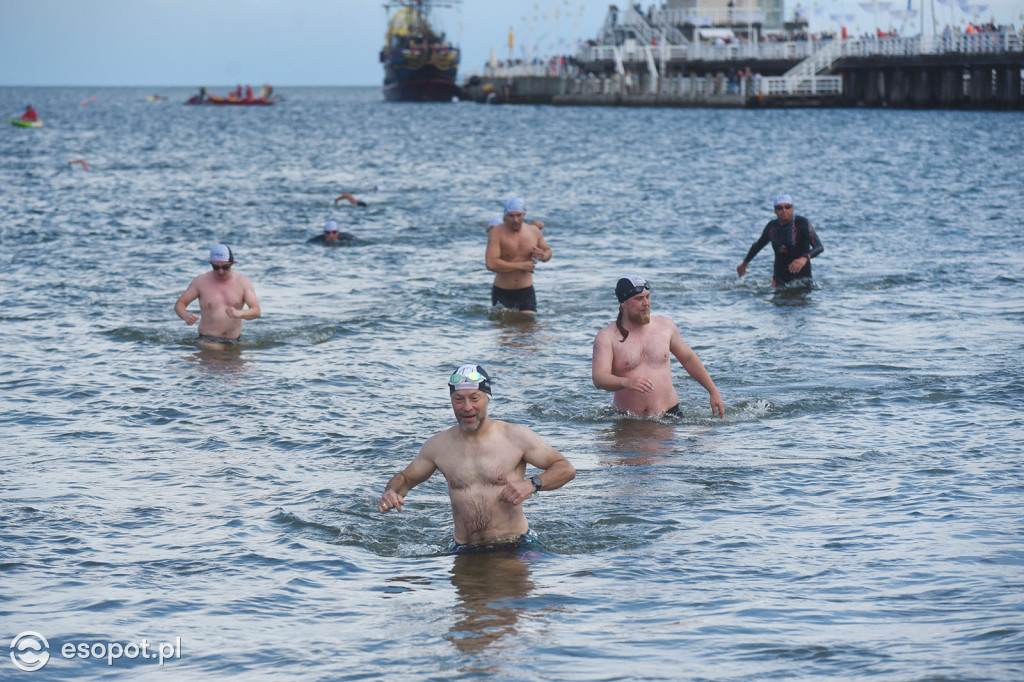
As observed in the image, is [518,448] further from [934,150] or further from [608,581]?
[934,150]

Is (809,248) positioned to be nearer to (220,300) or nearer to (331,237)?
(220,300)

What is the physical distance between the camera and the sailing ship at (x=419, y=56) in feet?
484

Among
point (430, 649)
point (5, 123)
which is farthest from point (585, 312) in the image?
point (5, 123)

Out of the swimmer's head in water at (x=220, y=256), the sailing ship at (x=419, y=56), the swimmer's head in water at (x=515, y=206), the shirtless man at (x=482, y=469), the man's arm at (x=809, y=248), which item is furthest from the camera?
the sailing ship at (x=419, y=56)

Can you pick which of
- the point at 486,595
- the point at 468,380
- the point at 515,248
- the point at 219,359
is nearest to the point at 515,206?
the point at 515,248

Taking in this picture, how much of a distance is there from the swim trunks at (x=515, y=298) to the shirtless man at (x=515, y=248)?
0.34ft

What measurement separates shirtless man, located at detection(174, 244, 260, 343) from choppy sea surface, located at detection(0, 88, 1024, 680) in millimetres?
396

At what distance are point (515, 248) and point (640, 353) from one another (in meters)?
5.46

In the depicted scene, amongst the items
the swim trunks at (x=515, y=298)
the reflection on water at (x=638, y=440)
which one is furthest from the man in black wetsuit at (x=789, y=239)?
the reflection on water at (x=638, y=440)

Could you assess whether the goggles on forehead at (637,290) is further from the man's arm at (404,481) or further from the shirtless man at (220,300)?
the shirtless man at (220,300)

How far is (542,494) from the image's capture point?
33.0 feet

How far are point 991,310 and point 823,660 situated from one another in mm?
12330

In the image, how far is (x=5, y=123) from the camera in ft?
324

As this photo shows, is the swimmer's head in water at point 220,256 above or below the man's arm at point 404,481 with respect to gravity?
above
